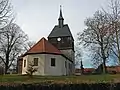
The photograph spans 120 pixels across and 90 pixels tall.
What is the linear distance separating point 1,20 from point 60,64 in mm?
14421

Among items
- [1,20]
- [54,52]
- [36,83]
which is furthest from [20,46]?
[36,83]

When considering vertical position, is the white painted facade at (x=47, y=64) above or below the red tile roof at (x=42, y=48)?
below

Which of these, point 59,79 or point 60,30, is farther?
point 60,30

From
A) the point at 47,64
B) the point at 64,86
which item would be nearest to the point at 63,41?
the point at 47,64

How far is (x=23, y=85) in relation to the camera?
59.3 ft

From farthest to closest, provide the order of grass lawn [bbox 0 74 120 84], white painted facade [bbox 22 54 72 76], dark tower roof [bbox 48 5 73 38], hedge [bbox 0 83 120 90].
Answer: dark tower roof [bbox 48 5 73 38]
white painted facade [bbox 22 54 72 76]
grass lawn [bbox 0 74 120 84]
hedge [bbox 0 83 120 90]

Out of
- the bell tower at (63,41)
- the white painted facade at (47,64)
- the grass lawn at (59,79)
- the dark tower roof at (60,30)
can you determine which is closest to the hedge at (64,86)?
the grass lawn at (59,79)

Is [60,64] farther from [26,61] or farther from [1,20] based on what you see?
[1,20]

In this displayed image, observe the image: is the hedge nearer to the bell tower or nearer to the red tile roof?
the red tile roof

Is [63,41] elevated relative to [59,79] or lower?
elevated

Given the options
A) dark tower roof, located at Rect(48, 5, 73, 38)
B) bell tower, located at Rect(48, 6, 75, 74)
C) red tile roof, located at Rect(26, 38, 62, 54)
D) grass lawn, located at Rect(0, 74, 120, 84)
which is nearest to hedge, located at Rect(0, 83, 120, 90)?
grass lawn, located at Rect(0, 74, 120, 84)

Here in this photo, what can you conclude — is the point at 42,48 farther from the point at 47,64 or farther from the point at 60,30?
the point at 60,30

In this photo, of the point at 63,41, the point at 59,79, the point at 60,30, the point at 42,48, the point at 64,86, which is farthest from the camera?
the point at 60,30

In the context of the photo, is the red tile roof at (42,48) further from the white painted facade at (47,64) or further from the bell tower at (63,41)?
the bell tower at (63,41)
